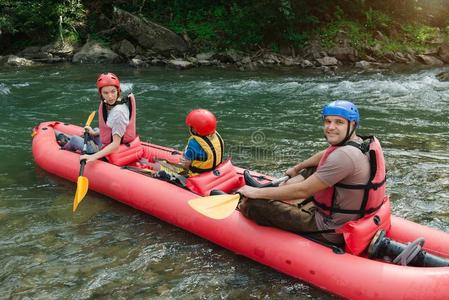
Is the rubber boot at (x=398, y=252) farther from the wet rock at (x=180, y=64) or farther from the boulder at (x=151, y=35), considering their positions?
the boulder at (x=151, y=35)

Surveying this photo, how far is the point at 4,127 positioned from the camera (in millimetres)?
7422

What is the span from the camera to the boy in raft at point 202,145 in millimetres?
3936

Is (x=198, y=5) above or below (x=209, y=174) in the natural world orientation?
above

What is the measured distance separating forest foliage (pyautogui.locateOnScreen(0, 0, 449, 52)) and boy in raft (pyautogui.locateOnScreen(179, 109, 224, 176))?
1014cm

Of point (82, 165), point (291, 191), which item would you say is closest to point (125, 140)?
point (82, 165)

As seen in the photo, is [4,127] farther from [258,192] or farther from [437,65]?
[437,65]

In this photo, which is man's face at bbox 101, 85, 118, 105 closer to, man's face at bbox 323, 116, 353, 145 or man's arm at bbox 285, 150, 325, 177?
man's arm at bbox 285, 150, 325, 177

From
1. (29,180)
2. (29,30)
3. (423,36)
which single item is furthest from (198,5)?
(29,180)

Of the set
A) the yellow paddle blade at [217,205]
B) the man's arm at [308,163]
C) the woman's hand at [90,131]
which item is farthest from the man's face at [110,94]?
the man's arm at [308,163]

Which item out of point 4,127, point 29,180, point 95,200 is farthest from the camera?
point 4,127

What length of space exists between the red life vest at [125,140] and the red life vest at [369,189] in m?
2.41

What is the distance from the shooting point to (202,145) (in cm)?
402

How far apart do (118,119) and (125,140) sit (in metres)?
0.35

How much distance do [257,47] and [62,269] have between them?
1162 cm
